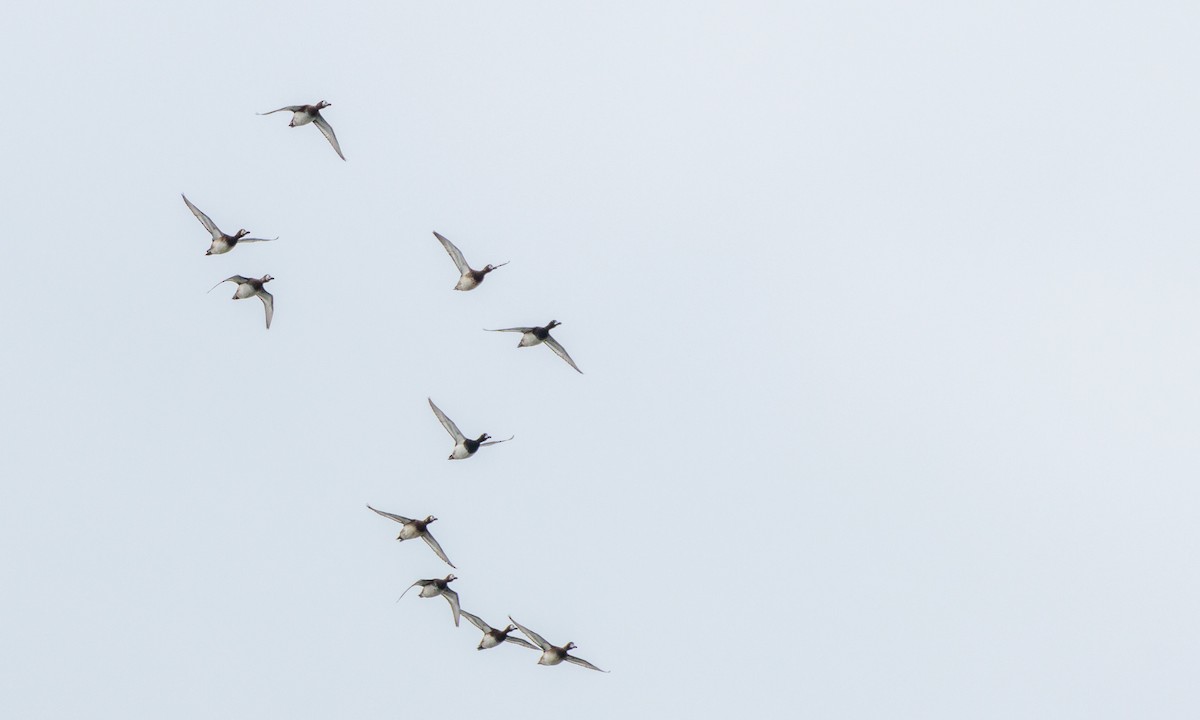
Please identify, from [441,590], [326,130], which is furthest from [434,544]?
[326,130]

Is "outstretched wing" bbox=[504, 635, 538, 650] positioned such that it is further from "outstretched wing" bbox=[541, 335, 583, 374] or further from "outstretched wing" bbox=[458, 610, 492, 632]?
"outstretched wing" bbox=[541, 335, 583, 374]

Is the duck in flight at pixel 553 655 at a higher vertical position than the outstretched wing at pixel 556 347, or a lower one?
lower

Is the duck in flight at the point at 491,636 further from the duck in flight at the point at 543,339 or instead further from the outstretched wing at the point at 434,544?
the duck in flight at the point at 543,339

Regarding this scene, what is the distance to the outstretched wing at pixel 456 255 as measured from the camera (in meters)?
133

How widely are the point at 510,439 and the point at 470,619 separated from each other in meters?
14.3

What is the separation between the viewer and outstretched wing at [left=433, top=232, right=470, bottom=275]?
132750 mm

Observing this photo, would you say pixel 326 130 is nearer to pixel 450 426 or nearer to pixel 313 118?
pixel 313 118

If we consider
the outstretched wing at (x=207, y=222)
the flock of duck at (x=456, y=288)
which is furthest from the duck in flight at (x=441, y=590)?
the outstretched wing at (x=207, y=222)

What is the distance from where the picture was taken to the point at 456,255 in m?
134

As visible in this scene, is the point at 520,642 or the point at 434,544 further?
the point at 520,642

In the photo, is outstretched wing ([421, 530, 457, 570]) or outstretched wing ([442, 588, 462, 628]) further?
outstretched wing ([442, 588, 462, 628])

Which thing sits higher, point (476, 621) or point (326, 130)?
point (326, 130)

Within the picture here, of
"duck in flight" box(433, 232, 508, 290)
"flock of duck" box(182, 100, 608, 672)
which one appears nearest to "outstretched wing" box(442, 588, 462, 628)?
"flock of duck" box(182, 100, 608, 672)

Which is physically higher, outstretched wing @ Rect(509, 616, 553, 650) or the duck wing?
the duck wing
